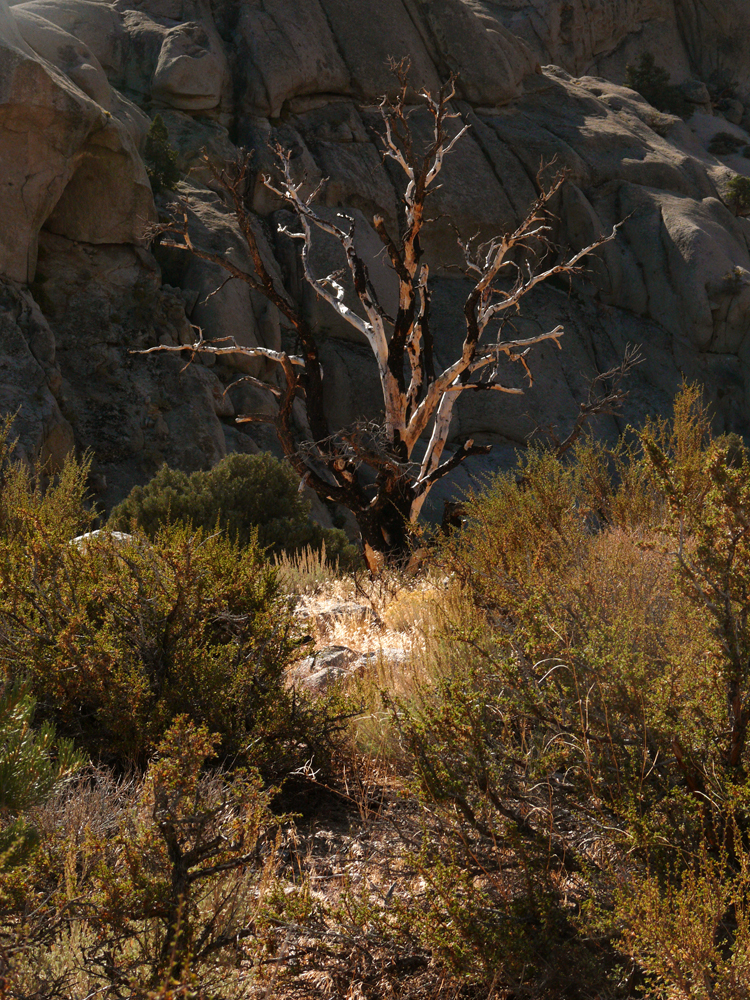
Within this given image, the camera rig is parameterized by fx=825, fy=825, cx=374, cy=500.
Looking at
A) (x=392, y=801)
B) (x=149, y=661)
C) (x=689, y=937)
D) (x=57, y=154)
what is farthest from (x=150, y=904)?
(x=57, y=154)

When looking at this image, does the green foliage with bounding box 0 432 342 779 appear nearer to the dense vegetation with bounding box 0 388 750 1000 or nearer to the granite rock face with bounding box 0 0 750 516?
the dense vegetation with bounding box 0 388 750 1000

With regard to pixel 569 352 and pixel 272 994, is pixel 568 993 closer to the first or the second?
pixel 272 994

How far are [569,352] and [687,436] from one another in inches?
777

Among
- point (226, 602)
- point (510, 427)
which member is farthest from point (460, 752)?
point (510, 427)

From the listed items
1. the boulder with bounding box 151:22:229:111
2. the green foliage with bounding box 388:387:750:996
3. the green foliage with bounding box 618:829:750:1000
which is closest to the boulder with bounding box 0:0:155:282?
the boulder with bounding box 151:22:229:111

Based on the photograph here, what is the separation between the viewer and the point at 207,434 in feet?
61.9

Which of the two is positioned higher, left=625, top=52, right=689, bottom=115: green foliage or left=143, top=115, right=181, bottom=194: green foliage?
left=625, top=52, right=689, bottom=115: green foliage

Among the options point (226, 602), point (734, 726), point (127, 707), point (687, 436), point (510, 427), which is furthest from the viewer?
point (510, 427)

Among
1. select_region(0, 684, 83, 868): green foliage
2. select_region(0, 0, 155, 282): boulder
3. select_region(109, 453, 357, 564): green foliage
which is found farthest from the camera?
select_region(0, 0, 155, 282): boulder

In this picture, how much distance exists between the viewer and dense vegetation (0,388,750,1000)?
1.99 meters

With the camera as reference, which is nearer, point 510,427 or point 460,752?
point 460,752

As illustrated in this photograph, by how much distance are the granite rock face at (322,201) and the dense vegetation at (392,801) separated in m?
12.9

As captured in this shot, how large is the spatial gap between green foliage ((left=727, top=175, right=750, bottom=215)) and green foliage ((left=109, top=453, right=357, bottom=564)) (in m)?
25.4

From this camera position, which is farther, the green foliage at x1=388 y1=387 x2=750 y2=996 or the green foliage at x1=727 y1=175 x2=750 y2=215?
the green foliage at x1=727 y1=175 x2=750 y2=215
